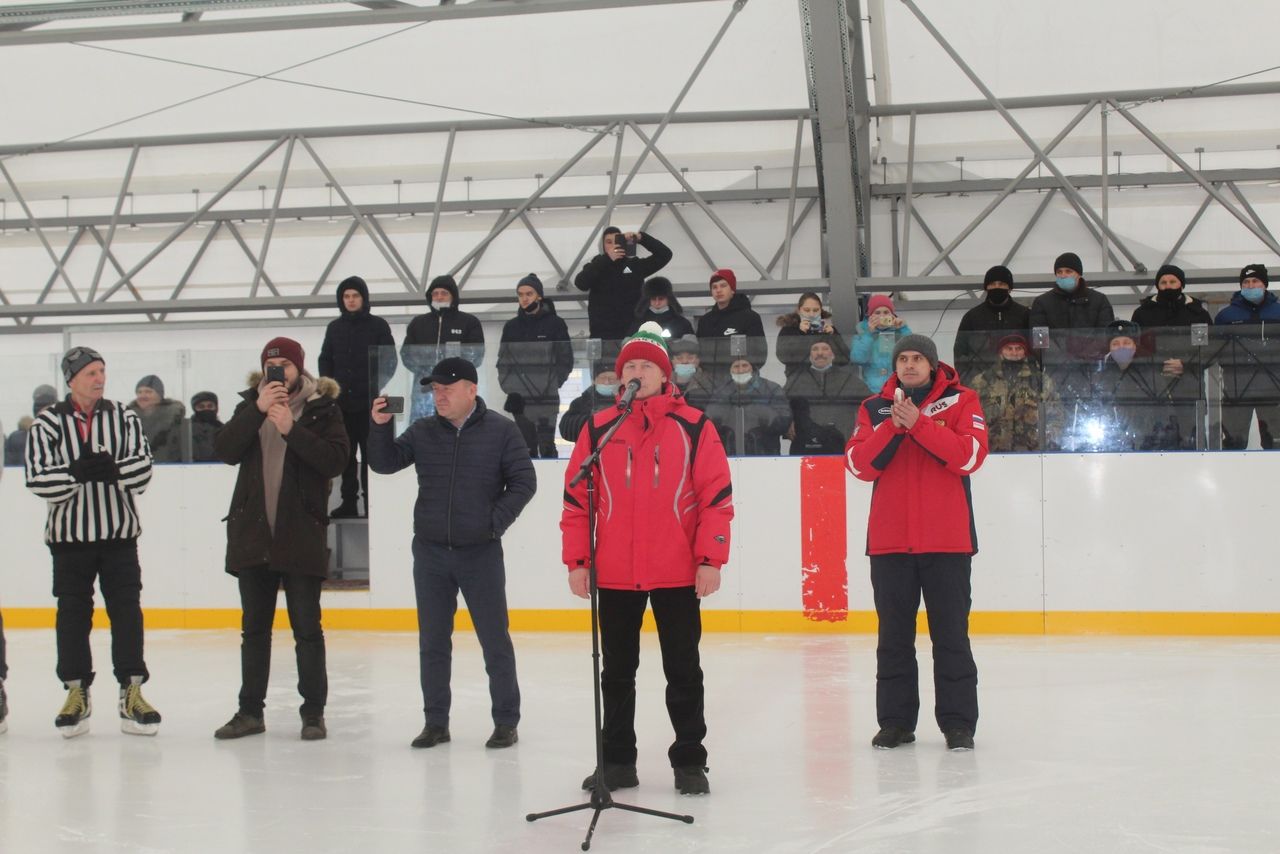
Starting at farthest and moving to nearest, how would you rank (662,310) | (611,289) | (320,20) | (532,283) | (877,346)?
(611,289) < (532,283) < (662,310) < (320,20) < (877,346)

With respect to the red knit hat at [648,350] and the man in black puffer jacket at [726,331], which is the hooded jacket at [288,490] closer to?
the red knit hat at [648,350]

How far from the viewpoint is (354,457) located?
9602mm

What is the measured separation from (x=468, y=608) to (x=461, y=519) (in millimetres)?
362

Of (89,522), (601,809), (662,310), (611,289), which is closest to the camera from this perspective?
(601,809)

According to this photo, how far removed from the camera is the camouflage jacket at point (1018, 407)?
8547 mm

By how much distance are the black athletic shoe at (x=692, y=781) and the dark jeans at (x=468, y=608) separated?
111cm

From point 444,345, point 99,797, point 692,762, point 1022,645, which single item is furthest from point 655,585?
point 444,345

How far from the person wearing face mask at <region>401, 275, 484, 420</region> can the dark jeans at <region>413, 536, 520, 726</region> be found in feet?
12.0

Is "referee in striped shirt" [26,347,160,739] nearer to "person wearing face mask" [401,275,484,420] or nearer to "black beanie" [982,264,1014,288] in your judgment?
"person wearing face mask" [401,275,484,420]

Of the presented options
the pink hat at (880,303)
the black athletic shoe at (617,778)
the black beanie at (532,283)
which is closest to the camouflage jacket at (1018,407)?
the pink hat at (880,303)

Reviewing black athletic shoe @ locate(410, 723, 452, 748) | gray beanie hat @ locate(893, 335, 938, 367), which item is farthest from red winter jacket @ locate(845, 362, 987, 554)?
black athletic shoe @ locate(410, 723, 452, 748)

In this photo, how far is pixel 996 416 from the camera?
28.1ft

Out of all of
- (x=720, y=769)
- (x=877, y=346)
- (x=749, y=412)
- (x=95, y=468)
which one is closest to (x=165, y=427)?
(x=749, y=412)

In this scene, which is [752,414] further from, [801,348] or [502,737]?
[502,737]
